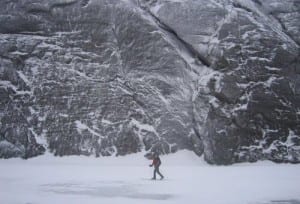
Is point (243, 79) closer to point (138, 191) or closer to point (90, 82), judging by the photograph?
point (90, 82)

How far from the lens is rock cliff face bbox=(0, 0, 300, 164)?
79.7 feet

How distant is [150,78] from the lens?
26828 millimetres

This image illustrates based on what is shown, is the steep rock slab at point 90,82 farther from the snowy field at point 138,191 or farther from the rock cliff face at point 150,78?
the snowy field at point 138,191

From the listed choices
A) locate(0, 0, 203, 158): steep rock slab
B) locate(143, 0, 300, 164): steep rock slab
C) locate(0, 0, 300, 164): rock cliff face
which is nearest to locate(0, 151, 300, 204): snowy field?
locate(143, 0, 300, 164): steep rock slab

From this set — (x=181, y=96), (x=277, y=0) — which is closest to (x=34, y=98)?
(x=181, y=96)

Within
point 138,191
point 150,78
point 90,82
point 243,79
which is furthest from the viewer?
point 150,78

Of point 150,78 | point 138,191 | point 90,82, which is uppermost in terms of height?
point 150,78

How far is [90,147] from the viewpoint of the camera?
80.7ft

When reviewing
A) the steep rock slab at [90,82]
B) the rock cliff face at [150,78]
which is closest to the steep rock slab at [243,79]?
the rock cliff face at [150,78]

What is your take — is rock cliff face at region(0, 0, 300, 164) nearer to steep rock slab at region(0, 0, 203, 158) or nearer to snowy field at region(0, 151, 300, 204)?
steep rock slab at region(0, 0, 203, 158)

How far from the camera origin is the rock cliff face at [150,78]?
24.3 metres

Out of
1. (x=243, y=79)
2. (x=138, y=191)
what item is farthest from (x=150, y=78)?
(x=138, y=191)

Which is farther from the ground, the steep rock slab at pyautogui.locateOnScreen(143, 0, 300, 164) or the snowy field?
the steep rock slab at pyautogui.locateOnScreen(143, 0, 300, 164)

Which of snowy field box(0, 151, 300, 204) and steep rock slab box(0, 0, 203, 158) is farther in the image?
steep rock slab box(0, 0, 203, 158)
